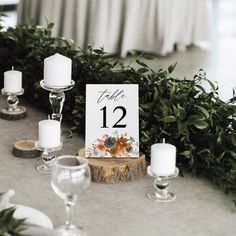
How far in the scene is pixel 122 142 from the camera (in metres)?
1.81

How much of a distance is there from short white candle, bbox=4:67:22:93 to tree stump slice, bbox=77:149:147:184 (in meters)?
0.54

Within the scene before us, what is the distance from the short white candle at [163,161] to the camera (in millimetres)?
1633

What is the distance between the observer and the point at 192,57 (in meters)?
5.23

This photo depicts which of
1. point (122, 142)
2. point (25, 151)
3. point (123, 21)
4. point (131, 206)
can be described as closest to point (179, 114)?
point (122, 142)

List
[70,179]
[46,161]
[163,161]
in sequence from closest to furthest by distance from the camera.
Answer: [70,179] → [163,161] → [46,161]

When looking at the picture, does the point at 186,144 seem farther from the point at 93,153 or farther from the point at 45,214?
the point at 45,214

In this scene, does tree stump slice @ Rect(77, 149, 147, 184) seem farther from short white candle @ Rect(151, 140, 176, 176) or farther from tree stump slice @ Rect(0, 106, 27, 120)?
tree stump slice @ Rect(0, 106, 27, 120)

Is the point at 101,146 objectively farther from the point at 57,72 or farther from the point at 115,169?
the point at 57,72

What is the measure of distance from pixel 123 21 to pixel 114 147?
3203 mm

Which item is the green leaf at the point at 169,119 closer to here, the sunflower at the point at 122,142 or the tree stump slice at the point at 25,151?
the sunflower at the point at 122,142

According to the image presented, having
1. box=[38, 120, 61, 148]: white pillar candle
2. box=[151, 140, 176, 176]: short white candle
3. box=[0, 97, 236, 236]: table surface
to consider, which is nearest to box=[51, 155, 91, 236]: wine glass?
box=[0, 97, 236, 236]: table surface

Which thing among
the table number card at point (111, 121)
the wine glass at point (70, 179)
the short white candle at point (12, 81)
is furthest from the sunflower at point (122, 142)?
the short white candle at point (12, 81)

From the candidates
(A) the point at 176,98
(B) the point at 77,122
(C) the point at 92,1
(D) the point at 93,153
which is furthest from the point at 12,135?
(C) the point at 92,1

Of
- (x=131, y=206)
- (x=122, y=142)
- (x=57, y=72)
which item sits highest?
(x=57, y=72)
